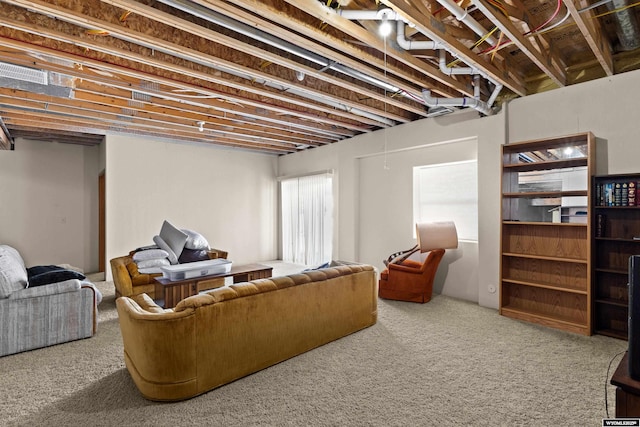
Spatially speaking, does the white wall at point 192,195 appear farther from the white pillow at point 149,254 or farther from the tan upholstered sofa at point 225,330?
the tan upholstered sofa at point 225,330

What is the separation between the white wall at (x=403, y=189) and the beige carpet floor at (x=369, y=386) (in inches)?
49.0

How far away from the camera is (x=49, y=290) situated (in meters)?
3.01

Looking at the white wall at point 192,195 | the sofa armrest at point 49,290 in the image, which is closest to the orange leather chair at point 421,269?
the sofa armrest at point 49,290

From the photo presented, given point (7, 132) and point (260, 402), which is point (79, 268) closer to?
point (7, 132)

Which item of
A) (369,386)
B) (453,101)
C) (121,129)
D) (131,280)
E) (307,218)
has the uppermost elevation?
(121,129)

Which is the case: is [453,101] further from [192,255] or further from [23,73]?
[23,73]

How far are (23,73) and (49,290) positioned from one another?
1.93 metres

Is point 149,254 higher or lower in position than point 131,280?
higher

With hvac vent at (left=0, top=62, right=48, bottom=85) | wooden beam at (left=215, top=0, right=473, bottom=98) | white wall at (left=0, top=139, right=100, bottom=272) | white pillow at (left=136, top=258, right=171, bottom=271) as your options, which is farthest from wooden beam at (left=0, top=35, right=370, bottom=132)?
white wall at (left=0, top=139, right=100, bottom=272)

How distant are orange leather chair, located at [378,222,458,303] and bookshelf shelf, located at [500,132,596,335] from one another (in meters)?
0.65

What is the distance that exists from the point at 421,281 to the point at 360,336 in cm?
140

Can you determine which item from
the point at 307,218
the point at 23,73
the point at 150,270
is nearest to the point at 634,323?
the point at 23,73

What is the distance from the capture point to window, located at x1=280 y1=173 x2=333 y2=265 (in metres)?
6.56

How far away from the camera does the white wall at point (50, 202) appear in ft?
19.1
